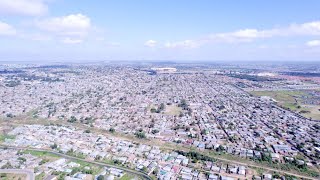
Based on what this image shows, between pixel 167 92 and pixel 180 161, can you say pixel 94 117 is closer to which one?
pixel 180 161

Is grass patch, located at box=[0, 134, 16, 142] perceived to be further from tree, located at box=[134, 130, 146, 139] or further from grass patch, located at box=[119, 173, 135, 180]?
grass patch, located at box=[119, 173, 135, 180]

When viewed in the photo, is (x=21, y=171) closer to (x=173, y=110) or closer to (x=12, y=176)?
(x=12, y=176)

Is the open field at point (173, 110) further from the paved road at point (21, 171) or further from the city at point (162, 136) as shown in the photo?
the paved road at point (21, 171)

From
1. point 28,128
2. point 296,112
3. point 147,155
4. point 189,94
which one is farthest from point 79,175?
point 189,94

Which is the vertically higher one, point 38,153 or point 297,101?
point 297,101

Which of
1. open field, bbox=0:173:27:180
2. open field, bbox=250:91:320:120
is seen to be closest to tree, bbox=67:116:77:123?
open field, bbox=0:173:27:180

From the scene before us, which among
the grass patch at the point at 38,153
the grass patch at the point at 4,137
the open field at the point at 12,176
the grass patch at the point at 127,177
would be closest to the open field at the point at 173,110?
the grass patch at the point at 127,177

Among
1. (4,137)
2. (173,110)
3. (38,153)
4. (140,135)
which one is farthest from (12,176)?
(173,110)

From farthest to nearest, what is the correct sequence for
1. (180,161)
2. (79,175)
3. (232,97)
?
(232,97) < (180,161) < (79,175)
